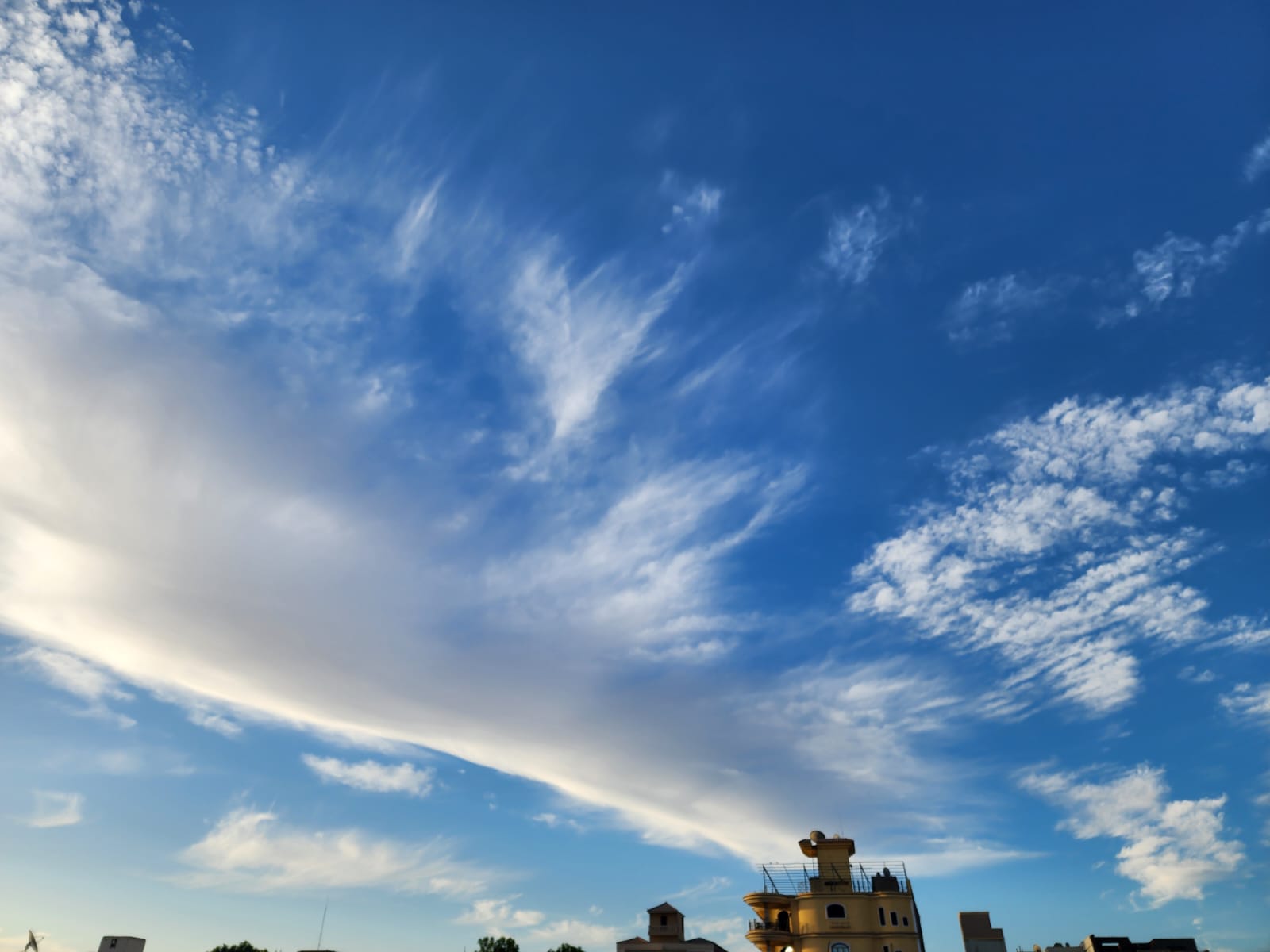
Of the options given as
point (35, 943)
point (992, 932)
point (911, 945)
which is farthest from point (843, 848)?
point (35, 943)

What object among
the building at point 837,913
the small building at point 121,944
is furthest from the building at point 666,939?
the small building at point 121,944

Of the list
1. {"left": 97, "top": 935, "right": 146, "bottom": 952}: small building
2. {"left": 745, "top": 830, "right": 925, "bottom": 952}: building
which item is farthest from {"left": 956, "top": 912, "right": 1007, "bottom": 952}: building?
{"left": 97, "top": 935, "right": 146, "bottom": 952}: small building

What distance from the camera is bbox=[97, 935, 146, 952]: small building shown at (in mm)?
93250

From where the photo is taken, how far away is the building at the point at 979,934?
81.4 meters

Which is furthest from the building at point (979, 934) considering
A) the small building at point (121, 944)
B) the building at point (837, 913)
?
the small building at point (121, 944)

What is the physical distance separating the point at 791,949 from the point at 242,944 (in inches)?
3068

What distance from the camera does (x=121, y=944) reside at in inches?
3693

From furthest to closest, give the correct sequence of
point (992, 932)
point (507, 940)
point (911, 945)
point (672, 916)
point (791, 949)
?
point (507, 940)
point (672, 916)
point (992, 932)
point (791, 949)
point (911, 945)

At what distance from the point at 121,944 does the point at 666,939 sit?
223 ft

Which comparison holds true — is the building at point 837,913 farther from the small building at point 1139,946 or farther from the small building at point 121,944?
the small building at point 121,944

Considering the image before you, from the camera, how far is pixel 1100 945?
85500 millimetres

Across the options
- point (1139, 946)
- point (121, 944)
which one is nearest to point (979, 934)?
point (1139, 946)

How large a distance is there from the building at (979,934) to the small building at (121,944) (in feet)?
326

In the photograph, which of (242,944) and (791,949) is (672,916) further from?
(242,944)
